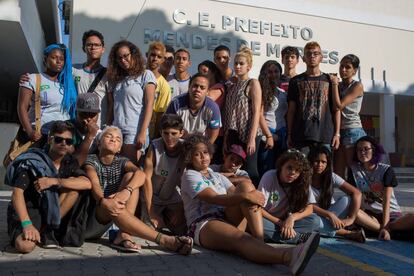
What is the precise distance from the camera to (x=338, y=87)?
18.7 feet

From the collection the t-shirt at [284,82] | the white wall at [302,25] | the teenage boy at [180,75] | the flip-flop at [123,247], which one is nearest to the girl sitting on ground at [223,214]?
the flip-flop at [123,247]

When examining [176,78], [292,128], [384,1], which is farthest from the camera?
[384,1]

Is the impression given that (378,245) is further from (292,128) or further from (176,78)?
(176,78)


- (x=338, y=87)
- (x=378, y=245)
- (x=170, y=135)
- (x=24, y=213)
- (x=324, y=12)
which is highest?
(x=324, y=12)

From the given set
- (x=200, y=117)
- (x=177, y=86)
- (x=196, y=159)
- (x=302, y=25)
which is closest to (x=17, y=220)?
(x=196, y=159)

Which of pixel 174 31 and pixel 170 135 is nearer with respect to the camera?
pixel 170 135

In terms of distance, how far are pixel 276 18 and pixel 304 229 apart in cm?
1340

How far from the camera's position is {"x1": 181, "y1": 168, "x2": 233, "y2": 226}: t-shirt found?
409cm

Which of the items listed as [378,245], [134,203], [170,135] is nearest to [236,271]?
[134,203]

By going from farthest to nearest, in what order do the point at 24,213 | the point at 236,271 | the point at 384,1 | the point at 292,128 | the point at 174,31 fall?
the point at 384,1, the point at 174,31, the point at 292,128, the point at 24,213, the point at 236,271

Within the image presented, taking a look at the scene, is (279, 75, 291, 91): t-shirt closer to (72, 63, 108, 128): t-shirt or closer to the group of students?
the group of students

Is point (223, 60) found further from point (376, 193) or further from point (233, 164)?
point (376, 193)

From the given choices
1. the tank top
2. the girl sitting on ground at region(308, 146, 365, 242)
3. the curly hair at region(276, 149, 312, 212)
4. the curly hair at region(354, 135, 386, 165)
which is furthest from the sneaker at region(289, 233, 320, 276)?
the tank top

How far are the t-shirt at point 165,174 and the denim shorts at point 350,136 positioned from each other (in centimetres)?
215
